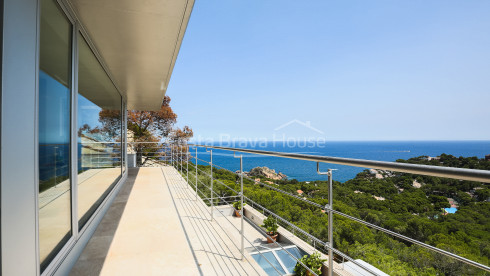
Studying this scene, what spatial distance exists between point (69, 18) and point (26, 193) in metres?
1.22

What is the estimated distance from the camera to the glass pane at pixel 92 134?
1859 millimetres

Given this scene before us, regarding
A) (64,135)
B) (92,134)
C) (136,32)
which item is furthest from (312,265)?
(136,32)

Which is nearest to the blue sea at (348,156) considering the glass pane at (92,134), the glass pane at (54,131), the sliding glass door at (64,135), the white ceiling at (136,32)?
the glass pane at (92,134)

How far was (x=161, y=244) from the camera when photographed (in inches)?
71.7

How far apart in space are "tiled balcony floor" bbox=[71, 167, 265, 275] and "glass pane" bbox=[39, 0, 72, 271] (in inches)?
13.3

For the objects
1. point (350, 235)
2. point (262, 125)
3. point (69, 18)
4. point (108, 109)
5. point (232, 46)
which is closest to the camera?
point (69, 18)

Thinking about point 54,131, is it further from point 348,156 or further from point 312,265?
point 348,156

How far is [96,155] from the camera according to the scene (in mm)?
2379

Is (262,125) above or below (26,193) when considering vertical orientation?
above

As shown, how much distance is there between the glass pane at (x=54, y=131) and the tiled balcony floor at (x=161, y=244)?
0.34m

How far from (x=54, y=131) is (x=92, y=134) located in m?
1.04

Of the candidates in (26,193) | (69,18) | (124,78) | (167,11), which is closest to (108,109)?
(124,78)

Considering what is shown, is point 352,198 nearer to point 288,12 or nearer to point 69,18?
point 69,18

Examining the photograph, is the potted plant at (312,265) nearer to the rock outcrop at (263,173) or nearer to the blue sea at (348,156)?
the blue sea at (348,156)
